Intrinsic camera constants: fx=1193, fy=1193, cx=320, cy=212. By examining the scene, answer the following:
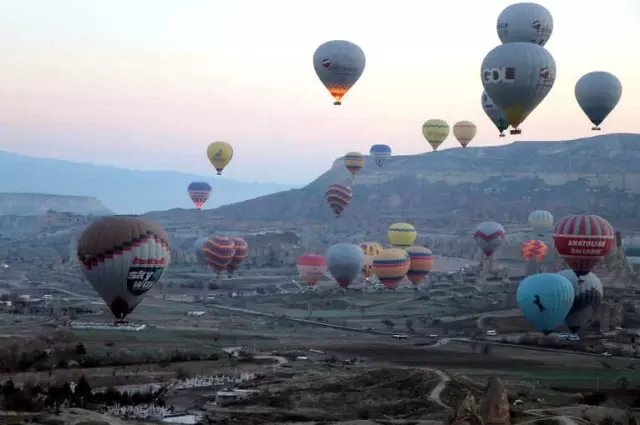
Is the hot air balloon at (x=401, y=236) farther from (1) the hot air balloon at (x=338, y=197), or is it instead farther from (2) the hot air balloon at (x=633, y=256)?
(2) the hot air balloon at (x=633, y=256)

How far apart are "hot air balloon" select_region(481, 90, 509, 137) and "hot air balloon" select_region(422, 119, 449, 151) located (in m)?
41.8

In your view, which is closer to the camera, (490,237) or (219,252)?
(219,252)

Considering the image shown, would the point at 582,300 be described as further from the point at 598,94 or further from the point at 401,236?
the point at 401,236

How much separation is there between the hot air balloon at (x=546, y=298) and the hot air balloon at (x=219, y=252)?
38.5 metres

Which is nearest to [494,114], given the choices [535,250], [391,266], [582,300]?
[582,300]

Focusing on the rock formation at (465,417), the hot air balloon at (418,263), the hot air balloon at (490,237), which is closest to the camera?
the rock formation at (465,417)

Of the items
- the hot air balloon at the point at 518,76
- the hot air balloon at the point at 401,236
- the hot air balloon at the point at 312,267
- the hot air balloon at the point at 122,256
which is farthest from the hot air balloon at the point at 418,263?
the hot air balloon at the point at 122,256

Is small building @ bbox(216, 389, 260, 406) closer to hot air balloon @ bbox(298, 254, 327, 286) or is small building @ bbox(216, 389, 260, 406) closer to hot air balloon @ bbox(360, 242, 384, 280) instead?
hot air balloon @ bbox(298, 254, 327, 286)

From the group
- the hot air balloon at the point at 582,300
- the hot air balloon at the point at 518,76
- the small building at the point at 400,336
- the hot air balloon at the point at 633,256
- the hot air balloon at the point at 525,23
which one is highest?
the hot air balloon at the point at 525,23

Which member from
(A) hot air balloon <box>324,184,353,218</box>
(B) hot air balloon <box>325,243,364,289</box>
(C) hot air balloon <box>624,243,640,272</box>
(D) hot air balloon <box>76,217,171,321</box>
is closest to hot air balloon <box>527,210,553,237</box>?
(A) hot air balloon <box>324,184,353,218</box>

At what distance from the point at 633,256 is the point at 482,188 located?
7307 cm

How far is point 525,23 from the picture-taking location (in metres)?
60.2

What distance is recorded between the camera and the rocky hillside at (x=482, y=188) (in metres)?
152

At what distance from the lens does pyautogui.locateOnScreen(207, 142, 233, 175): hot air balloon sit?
109 m
